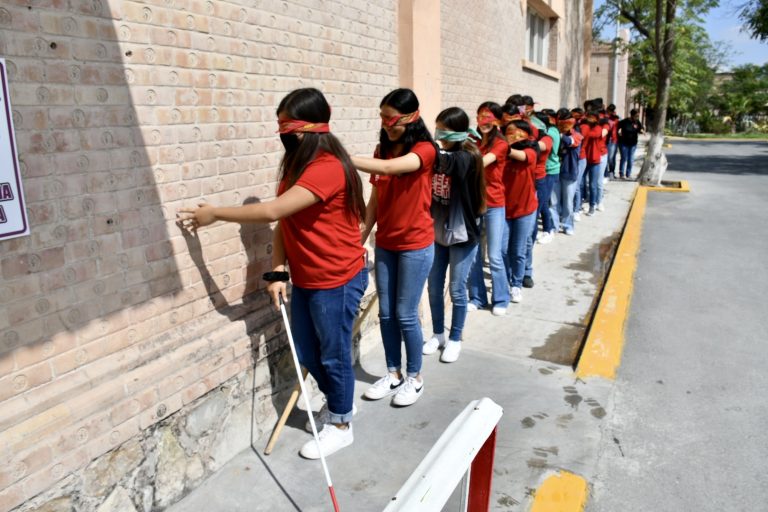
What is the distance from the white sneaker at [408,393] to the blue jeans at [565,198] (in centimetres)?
572

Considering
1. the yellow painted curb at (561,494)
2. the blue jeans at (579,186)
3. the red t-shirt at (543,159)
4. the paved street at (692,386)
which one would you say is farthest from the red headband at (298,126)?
the blue jeans at (579,186)

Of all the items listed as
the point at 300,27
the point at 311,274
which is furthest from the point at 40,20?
the point at 300,27

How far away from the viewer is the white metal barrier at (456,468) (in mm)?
1664

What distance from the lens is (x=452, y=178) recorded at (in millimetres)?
4410

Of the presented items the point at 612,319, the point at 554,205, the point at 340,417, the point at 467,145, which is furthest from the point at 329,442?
the point at 554,205

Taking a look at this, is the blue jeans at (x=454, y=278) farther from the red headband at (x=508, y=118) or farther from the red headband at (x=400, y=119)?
the red headband at (x=508, y=118)

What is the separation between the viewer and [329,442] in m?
3.43

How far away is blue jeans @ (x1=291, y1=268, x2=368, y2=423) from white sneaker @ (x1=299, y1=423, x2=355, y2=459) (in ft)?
0.20

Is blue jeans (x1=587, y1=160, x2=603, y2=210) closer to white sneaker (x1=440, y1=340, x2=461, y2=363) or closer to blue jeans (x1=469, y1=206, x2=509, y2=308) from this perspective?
blue jeans (x1=469, y1=206, x2=509, y2=308)

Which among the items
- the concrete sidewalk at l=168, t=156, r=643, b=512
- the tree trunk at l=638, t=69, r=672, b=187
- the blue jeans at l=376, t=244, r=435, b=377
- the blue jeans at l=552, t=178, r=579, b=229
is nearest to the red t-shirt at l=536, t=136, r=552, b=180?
the blue jeans at l=552, t=178, r=579, b=229

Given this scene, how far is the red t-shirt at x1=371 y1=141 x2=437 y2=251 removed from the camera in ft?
12.3

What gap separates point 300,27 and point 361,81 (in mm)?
934

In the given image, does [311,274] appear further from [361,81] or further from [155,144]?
[361,81]

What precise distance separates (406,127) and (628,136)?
13165 millimetres
